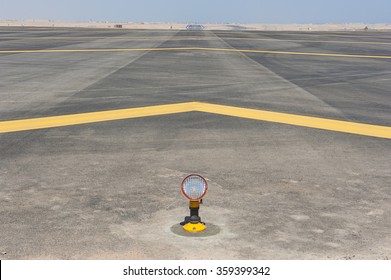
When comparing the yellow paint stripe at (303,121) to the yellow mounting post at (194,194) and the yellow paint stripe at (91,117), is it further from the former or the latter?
the yellow mounting post at (194,194)

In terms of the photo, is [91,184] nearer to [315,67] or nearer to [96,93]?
[96,93]

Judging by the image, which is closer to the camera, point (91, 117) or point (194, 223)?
point (194, 223)

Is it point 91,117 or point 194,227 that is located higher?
point 91,117

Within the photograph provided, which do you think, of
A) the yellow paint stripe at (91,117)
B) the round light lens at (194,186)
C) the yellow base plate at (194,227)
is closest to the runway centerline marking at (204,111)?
the yellow paint stripe at (91,117)

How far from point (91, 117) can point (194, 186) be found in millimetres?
7465

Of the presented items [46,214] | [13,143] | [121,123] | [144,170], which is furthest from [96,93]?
[46,214]

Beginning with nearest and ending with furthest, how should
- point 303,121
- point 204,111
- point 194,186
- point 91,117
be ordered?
point 194,186, point 303,121, point 91,117, point 204,111

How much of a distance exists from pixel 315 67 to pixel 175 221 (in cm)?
2143

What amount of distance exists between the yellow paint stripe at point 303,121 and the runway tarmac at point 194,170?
0.04 meters

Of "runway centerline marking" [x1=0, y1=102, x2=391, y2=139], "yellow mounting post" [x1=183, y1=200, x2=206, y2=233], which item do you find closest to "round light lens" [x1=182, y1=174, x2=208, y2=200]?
"yellow mounting post" [x1=183, y1=200, x2=206, y2=233]

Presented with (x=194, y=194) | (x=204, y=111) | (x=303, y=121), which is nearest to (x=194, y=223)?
(x=194, y=194)

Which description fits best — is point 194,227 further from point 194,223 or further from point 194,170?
point 194,170

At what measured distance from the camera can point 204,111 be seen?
13281 mm

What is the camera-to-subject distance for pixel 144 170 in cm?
816
